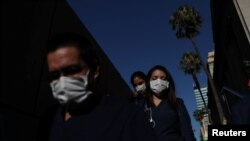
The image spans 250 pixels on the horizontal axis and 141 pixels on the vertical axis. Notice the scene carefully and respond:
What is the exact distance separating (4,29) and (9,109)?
2.36 feet

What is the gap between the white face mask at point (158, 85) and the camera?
151 inches

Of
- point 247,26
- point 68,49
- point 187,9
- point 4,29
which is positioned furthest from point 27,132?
point 187,9

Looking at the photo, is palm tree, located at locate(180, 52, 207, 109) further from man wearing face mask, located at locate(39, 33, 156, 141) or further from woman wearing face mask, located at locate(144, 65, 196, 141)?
man wearing face mask, located at locate(39, 33, 156, 141)

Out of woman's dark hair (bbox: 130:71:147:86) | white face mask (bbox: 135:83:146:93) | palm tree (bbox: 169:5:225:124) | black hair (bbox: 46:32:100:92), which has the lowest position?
black hair (bbox: 46:32:100:92)

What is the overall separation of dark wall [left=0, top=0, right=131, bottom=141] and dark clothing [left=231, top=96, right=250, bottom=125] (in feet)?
6.15

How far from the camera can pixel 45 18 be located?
148 inches

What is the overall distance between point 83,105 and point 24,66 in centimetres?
170

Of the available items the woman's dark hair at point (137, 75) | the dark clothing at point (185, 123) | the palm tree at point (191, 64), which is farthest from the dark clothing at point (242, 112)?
Answer: the palm tree at point (191, 64)

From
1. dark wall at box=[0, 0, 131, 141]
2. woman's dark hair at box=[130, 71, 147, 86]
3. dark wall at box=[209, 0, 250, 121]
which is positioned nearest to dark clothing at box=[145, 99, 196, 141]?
woman's dark hair at box=[130, 71, 147, 86]

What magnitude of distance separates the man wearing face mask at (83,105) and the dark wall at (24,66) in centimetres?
111

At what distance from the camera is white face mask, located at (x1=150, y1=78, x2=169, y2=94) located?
3823 millimetres

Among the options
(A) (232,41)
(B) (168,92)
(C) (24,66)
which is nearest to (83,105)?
(C) (24,66)

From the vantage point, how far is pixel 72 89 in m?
1.72

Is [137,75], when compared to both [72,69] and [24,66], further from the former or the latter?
[72,69]
